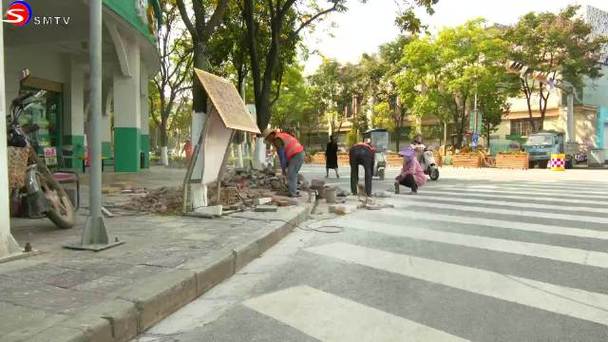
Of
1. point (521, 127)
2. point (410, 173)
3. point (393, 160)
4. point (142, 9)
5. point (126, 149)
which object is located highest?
point (142, 9)

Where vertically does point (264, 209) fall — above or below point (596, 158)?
below

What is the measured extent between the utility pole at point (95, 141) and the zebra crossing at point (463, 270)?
2027mm

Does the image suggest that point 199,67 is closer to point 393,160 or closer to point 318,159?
point 393,160

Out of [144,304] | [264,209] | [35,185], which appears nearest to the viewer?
[144,304]

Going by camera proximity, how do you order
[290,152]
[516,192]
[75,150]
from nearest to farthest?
[290,152] → [516,192] → [75,150]

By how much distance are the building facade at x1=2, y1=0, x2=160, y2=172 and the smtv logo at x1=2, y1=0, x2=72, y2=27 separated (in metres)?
0.03

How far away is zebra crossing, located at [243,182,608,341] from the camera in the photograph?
12.9 feet

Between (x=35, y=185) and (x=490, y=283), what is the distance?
4783mm

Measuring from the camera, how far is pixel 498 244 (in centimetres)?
673

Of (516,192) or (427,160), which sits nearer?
(516,192)

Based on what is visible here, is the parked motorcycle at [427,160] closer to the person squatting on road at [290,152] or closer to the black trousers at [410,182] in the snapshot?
the black trousers at [410,182]

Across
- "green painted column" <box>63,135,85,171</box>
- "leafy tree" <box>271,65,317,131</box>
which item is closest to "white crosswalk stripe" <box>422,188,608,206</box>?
"green painted column" <box>63,135,85,171</box>

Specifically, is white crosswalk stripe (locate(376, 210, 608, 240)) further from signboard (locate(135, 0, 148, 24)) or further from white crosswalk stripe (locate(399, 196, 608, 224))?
signboard (locate(135, 0, 148, 24))

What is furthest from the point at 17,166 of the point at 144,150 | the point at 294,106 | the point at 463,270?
the point at 294,106
